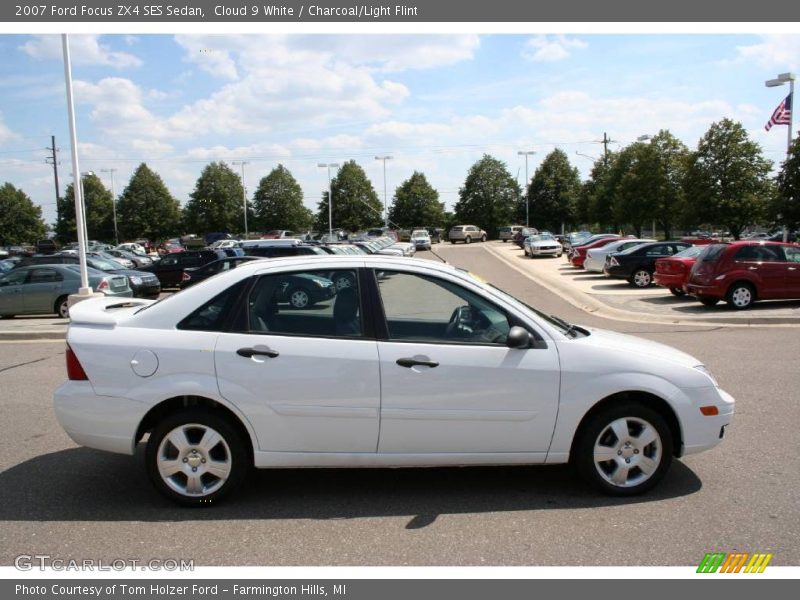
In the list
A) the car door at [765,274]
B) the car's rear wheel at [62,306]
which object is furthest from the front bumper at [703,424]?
the car's rear wheel at [62,306]

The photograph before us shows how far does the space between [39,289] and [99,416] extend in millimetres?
14576

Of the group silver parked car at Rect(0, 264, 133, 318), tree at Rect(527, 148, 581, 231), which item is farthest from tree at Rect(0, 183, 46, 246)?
silver parked car at Rect(0, 264, 133, 318)

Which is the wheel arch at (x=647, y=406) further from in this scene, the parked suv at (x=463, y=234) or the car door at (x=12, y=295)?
the parked suv at (x=463, y=234)

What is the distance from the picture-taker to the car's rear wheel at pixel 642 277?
22641mm

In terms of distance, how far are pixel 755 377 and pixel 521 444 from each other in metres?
5.15

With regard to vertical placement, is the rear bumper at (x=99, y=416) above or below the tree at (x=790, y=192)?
below

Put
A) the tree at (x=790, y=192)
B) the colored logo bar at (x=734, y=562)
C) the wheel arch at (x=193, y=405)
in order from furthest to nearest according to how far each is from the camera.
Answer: the tree at (x=790, y=192), the wheel arch at (x=193, y=405), the colored logo bar at (x=734, y=562)

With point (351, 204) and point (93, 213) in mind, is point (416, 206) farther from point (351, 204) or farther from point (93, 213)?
point (93, 213)

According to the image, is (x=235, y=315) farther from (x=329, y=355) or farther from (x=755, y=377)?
(x=755, y=377)

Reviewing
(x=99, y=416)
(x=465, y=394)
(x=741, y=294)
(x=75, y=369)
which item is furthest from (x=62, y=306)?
(x=741, y=294)

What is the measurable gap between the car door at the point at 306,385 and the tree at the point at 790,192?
78.9 ft

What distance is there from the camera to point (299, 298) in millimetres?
4594

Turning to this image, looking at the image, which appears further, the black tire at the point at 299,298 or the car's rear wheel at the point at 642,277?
the car's rear wheel at the point at 642,277

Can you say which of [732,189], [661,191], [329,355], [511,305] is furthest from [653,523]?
[661,191]
